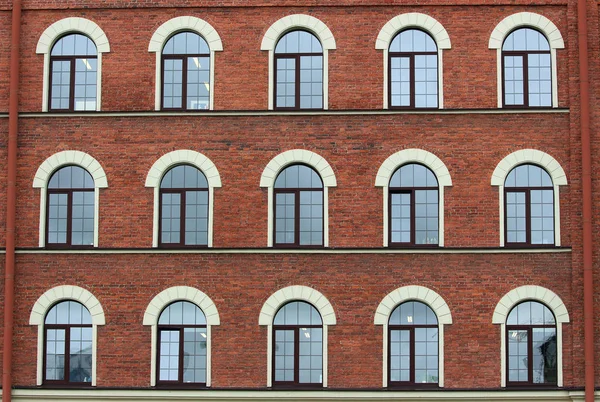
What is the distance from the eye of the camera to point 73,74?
26.9 meters

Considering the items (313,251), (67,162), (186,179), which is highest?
(67,162)

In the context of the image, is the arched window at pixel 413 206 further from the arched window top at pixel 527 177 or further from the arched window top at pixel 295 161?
the arched window top at pixel 527 177

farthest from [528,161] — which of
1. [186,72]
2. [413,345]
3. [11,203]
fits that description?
[11,203]

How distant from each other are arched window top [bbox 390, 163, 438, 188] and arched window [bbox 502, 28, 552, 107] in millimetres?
2478

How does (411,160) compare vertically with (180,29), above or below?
below

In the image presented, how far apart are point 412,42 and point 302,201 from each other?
4.65 metres

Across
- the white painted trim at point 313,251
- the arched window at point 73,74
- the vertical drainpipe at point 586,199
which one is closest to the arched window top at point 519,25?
the vertical drainpipe at point 586,199

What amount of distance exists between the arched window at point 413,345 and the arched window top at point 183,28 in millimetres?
7785

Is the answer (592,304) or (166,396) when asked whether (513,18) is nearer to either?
(592,304)

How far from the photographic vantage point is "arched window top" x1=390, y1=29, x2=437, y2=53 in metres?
26.6

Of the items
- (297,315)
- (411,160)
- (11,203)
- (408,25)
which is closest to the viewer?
(297,315)

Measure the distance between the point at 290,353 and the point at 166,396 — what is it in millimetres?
2994

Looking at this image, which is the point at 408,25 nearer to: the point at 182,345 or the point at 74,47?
the point at 74,47

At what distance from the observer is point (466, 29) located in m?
26.5
